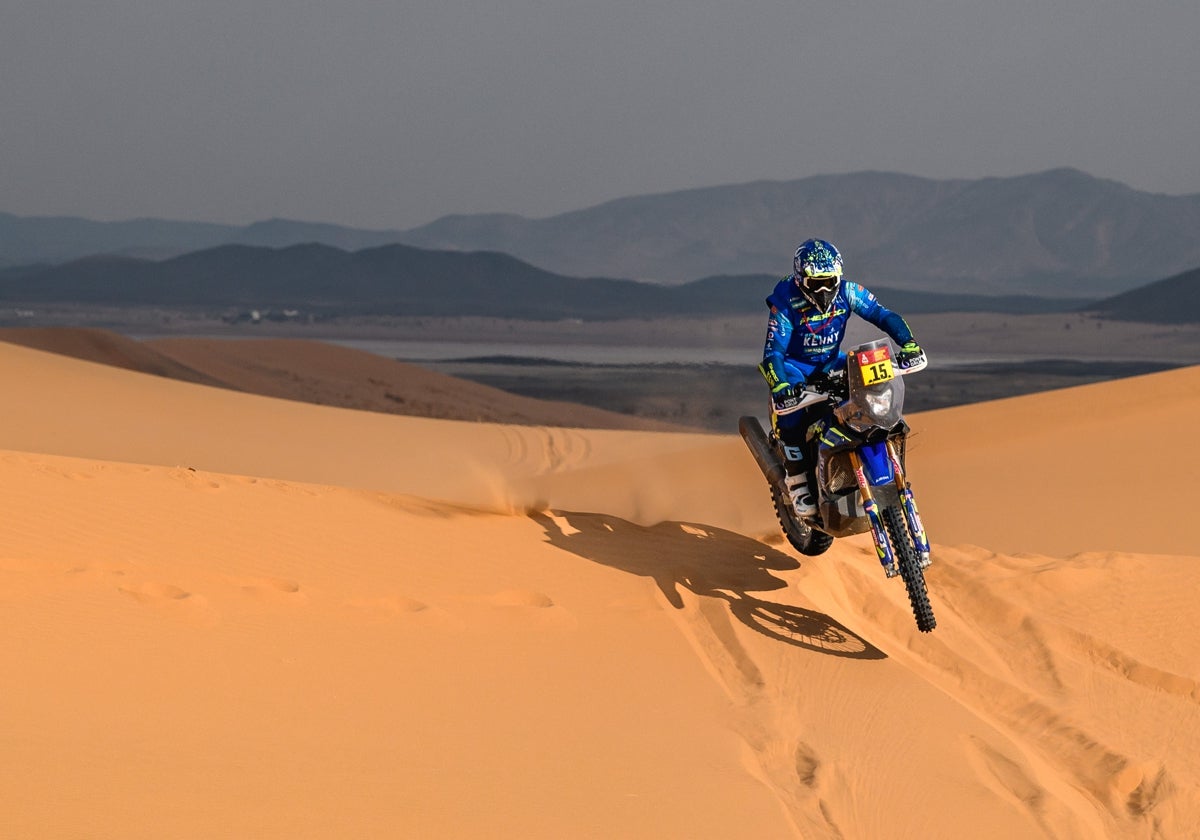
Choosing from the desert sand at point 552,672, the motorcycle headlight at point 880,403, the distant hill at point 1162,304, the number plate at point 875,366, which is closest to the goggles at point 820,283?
the number plate at point 875,366

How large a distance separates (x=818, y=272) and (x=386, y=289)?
15669cm

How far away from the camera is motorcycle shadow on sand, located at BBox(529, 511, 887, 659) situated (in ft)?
25.3

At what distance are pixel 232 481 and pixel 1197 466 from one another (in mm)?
8978

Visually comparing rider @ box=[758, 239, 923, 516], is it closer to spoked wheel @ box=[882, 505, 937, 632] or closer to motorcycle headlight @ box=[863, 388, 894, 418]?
motorcycle headlight @ box=[863, 388, 894, 418]

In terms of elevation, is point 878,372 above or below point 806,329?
below

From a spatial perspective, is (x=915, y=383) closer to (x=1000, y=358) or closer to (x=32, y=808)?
(x=1000, y=358)

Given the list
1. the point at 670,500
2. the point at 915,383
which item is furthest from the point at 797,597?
the point at 915,383

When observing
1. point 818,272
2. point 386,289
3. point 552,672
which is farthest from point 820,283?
point 386,289

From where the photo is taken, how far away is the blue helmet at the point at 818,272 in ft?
25.9

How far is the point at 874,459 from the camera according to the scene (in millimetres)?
7270

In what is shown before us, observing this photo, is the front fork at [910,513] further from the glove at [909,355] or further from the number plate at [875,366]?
the glove at [909,355]

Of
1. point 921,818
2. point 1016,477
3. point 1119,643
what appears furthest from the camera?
point 1016,477

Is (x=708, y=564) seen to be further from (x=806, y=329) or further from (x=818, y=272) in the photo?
(x=818, y=272)

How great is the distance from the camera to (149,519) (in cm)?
818
